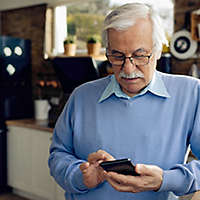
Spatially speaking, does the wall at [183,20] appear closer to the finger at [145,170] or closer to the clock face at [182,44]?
the clock face at [182,44]

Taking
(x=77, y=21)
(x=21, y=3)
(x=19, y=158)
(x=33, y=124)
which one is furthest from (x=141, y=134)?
(x=21, y=3)

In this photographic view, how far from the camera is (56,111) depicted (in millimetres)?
3139

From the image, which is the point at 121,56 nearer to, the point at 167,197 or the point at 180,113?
the point at 180,113

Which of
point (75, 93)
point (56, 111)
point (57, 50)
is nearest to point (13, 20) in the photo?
point (57, 50)

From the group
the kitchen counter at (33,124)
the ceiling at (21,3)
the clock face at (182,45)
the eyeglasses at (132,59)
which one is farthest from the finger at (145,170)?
the ceiling at (21,3)

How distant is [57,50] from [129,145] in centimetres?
298

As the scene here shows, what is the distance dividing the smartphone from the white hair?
0.43 metres

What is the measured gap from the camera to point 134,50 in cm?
113

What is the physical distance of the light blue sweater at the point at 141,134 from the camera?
118 cm

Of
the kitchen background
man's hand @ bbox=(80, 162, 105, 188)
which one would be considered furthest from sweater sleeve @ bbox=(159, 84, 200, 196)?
the kitchen background

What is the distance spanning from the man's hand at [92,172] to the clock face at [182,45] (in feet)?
6.35

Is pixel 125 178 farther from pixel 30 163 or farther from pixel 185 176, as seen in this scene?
pixel 30 163

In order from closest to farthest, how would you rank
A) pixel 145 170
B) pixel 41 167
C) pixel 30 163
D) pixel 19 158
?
pixel 145 170 → pixel 41 167 → pixel 30 163 → pixel 19 158

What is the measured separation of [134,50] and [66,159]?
0.51 meters
